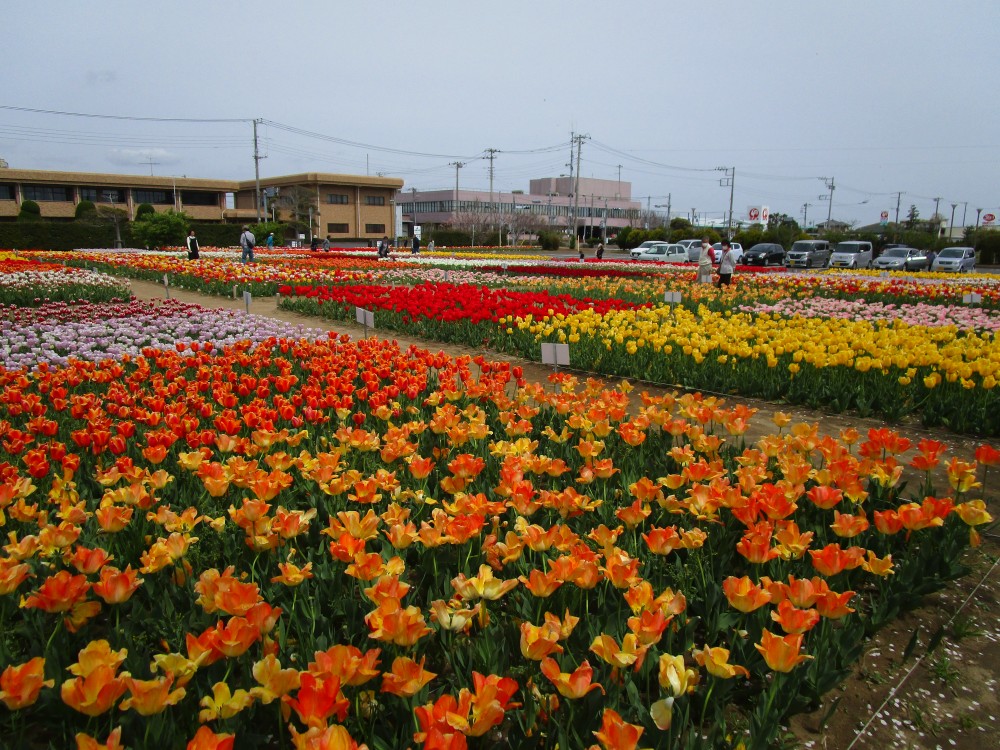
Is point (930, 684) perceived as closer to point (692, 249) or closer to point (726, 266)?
point (726, 266)

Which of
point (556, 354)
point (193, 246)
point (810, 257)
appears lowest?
point (556, 354)

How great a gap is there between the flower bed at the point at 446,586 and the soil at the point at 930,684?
159 millimetres

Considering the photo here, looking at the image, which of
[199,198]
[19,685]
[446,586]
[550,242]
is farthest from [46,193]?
[19,685]

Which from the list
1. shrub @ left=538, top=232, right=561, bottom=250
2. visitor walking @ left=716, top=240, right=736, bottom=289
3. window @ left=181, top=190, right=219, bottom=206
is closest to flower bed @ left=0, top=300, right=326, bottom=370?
visitor walking @ left=716, top=240, right=736, bottom=289

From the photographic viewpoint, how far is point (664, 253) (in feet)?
123

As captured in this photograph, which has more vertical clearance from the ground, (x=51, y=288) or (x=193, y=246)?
(x=193, y=246)

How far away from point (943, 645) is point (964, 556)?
90cm

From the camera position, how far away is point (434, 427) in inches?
152

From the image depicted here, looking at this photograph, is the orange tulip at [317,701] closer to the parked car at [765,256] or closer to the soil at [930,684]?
the soil at [930,684]

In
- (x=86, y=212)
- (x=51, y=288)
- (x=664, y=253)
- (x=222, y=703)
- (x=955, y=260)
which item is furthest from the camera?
(x=86, y=212)

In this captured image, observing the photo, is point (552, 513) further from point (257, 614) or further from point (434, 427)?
point (257, 614)

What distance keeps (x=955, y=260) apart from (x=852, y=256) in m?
5.13

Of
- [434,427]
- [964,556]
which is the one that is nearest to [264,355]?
[434,427]

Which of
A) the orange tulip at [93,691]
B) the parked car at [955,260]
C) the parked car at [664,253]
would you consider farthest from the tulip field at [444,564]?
the parked car at [955,260]
